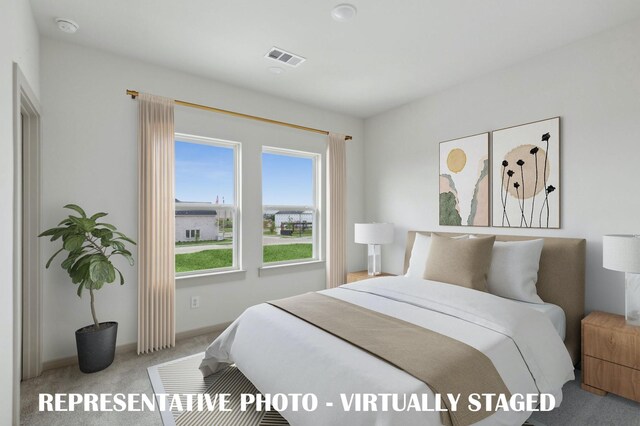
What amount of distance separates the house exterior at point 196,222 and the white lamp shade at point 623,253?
3.51m

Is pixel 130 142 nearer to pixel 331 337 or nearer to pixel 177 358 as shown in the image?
pixel 177 358

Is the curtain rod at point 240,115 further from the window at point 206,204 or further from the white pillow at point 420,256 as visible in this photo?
the white pillow at point 420,256

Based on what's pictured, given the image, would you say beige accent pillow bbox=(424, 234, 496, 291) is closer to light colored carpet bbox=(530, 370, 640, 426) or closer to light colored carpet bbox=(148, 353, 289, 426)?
light colored carpet bbox=(530, 370, 640, 426)

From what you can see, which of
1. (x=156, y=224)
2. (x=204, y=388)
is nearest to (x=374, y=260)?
(x=204, y=388)

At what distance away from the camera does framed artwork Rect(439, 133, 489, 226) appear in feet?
10.9

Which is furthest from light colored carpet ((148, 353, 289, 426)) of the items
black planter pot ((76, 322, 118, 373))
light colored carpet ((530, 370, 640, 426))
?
light colored carpet ((530, 370, 640, 426))

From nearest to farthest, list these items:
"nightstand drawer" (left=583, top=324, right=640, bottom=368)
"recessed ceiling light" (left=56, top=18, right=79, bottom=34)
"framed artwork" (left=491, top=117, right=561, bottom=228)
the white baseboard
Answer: "nightstand drawer" (left=583, top=324, right=640, bottom=368), "recessed ceiling light" (left=56, top=18, right=79, bottom=34), the white baseboard, "framed artwork" (left=491, top=117, right=561, bottom=228)

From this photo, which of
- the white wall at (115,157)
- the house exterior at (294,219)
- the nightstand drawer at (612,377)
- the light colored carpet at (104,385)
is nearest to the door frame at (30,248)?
the white wall at (115,157)

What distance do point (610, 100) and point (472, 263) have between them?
1.68m

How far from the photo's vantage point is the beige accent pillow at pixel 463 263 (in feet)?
8.60

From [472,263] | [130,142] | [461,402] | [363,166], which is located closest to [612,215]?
[472,263]

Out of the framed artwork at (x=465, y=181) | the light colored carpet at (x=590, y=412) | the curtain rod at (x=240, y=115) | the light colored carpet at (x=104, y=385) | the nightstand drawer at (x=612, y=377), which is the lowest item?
the light colored carpet at (x=590, y=412)

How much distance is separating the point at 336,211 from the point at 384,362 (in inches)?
114

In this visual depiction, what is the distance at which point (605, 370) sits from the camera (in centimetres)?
219
